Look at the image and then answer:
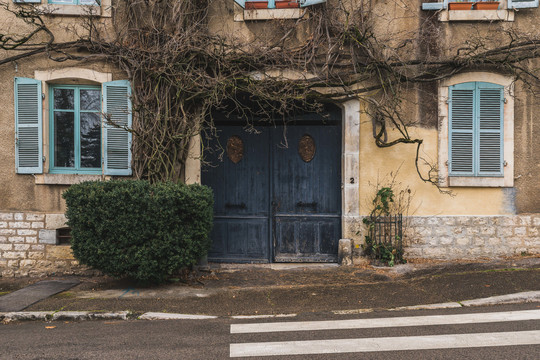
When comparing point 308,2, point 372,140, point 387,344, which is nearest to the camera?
point 387,344

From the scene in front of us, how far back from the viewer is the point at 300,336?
4289 mm

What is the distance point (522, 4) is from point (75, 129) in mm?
7560

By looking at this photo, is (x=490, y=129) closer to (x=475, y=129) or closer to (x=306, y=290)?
(x=475, y=129)

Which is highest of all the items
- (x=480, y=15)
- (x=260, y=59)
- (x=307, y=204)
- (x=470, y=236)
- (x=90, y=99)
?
(x=480, y=15)

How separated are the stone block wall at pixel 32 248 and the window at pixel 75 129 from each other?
81cm

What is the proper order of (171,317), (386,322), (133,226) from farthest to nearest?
1. (133,226)
2. (171,317)
3. (386,322)

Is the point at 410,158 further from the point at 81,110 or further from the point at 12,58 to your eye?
the point at 12,58

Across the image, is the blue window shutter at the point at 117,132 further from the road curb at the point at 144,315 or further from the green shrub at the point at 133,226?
the road curb at the point at 144,315

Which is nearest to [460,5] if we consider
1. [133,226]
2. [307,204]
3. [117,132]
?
[307,204]

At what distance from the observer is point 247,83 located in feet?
23.7

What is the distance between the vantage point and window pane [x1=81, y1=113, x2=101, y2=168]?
24.6 feet

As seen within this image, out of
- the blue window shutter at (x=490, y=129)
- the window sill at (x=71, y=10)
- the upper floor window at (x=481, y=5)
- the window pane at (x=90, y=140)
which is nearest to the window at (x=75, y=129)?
the window pane at (x=90, y=140)

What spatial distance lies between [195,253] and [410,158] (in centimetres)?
383

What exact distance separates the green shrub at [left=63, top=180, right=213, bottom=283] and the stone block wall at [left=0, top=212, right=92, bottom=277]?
48.3 inches
